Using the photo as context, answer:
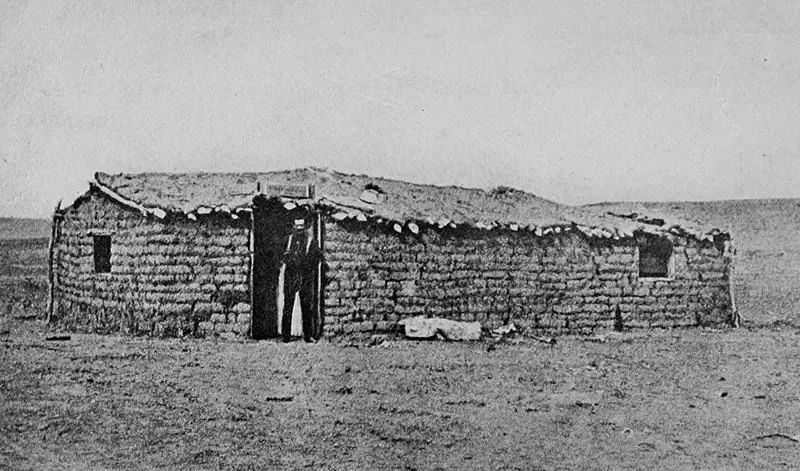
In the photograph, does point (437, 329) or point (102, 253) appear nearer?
point (437, 329)

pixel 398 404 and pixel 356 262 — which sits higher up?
pixel 356 262

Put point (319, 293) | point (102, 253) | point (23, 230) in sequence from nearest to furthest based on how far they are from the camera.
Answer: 1. point (319, 293)
2. point (102, 253)
3. point (23, 230)

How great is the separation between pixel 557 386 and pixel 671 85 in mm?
4380

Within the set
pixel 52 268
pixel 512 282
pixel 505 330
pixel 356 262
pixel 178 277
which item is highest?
pixel 356 262

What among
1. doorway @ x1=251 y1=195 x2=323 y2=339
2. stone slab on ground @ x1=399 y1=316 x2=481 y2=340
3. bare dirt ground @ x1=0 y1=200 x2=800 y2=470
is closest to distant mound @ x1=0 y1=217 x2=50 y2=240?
bare dirt ground @ x1=0 y1=200 x2=800 y2=470

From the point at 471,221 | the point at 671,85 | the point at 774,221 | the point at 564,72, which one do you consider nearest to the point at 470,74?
the point at 564,72

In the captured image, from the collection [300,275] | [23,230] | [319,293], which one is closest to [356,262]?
[319,293]

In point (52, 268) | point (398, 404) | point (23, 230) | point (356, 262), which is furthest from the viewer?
point (23, 230)

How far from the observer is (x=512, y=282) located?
538 inches

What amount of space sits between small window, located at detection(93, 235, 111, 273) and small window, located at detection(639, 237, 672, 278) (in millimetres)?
10038

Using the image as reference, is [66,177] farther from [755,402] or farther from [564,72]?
[755,402]

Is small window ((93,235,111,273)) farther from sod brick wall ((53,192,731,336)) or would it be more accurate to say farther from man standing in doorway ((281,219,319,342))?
man standing in doorway ((281,219,319,342))

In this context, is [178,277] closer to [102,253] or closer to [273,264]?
[273,264]

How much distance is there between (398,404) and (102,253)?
8.16 m
